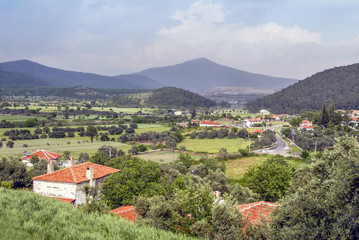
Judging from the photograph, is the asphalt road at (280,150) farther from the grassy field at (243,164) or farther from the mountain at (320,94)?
the mountain at (320,94)

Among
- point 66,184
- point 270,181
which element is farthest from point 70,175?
point 270,181

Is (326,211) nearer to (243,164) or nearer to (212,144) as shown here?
(243,164)

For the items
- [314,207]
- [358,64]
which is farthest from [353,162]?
[358,64]

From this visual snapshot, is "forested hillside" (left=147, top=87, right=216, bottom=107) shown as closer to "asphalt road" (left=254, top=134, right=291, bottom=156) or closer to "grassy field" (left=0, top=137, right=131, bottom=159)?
"asphalt road" (left=254, top=134, right=291, bottom=156)

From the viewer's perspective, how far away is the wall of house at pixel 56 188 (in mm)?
18172

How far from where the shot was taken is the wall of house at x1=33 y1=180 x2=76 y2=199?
18.2 metres

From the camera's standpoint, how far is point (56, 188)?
1842 cm

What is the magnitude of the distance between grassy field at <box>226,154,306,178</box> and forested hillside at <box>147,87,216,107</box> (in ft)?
353

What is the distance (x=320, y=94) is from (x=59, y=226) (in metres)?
147

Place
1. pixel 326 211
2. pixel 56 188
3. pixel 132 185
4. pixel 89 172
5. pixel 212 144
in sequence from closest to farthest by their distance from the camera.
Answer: pixel 326 211 → pixel 132 185 → pixel 56 188 → pixel 89 172 → pixel 212 144

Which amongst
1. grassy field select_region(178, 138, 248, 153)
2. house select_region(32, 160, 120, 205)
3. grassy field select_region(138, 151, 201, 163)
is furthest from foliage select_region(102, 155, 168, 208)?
grassy field select_region(178, 138, 248, 153)

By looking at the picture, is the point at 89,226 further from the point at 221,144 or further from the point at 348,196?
the point at 221,144

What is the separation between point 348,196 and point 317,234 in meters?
1.23

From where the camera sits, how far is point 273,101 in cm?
Result: 14725
